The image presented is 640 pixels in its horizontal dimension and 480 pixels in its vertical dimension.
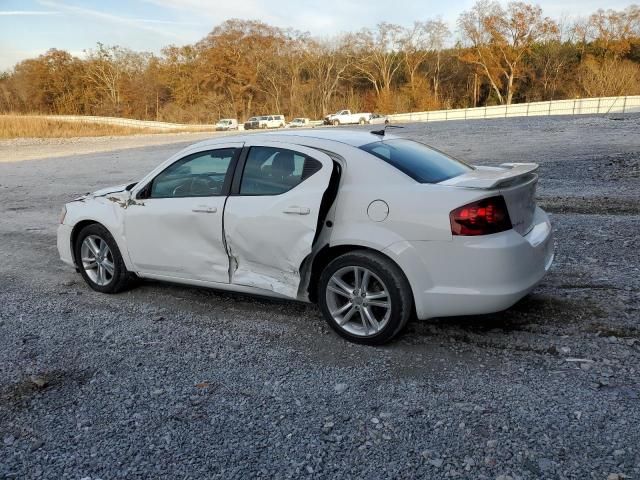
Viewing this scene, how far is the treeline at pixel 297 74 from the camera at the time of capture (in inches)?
2827

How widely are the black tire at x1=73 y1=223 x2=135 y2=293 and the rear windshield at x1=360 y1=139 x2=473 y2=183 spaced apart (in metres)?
2.71

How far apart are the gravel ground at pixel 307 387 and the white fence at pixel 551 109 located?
39.7m

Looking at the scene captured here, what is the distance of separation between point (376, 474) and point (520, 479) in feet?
2.22

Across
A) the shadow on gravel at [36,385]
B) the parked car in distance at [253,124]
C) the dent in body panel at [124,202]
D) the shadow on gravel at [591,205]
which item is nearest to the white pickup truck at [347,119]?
the parked car in distance at [253,124]

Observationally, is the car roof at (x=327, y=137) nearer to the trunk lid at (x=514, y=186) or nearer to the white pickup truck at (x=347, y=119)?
the trunk lid at (x=514, y=186)

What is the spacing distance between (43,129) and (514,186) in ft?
145

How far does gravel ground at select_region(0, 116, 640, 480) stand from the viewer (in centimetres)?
269

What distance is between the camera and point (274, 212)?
4.10 meters

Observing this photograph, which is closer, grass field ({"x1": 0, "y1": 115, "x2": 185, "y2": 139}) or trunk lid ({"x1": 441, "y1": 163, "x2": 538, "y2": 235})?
trunk lid ({"x1": 441, "y1": 163, "x2": 538, "y2": 235})

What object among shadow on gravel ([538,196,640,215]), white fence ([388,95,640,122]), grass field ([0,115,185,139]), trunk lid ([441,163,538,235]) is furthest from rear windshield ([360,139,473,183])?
grass field ([0,115,185,139])

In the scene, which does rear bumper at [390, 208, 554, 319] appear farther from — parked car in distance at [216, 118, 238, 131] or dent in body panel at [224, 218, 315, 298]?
parked car in distance at [216, 118, 238, 131]

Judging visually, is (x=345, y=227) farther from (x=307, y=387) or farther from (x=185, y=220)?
(x=185, y=220)

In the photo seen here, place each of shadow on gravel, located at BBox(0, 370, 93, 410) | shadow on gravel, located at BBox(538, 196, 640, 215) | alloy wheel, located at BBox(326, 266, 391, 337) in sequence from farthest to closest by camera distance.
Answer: shadow on gravel, located at BBox(538, 196, 640, 215) < alloy wheel, located at BBox(326, 266, 391, 337) < shadow on gravel, located at BBox(0, 370, 93, 410)

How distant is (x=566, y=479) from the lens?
246cm
